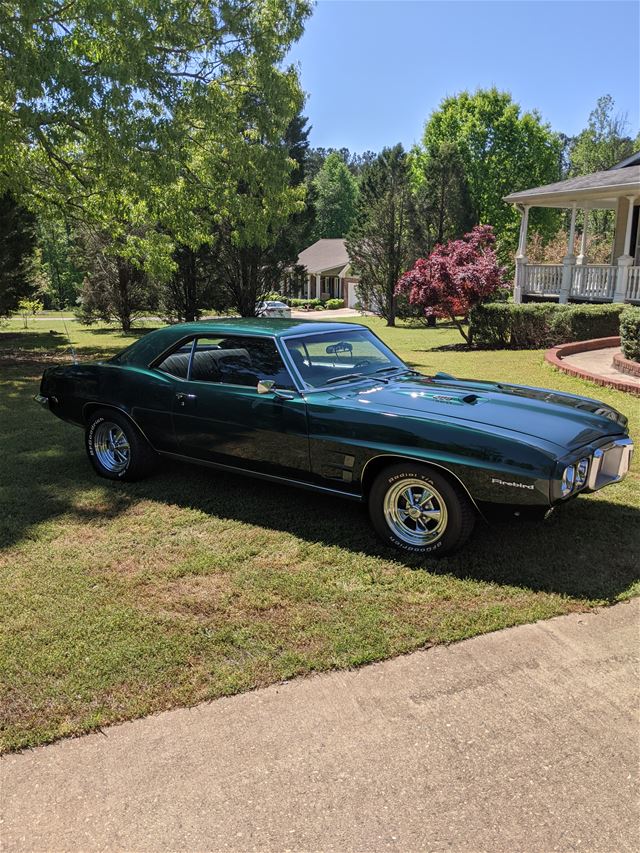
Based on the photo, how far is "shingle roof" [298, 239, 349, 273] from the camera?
52.9 metres

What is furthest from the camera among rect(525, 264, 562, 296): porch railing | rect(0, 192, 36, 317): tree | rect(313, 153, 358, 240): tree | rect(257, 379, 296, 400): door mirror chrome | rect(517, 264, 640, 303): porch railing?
rect(313, 153, 358, 240): tree

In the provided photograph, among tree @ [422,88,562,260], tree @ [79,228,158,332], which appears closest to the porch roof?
tree @ [79,228,158,332]

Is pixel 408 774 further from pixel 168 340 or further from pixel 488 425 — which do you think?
pixel 168 340

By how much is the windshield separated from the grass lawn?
1.06 metres

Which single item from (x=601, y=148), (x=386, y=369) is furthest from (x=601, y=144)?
(x=386, y=369)

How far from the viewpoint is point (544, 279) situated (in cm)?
2019

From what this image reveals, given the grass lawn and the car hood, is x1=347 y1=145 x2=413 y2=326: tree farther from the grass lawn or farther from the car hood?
the car hood

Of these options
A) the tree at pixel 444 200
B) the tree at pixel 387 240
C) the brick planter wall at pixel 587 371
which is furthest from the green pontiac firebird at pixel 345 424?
the tree at pixel 444 200

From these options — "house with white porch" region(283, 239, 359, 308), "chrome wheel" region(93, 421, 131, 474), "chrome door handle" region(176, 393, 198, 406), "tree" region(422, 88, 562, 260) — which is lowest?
"chrome wheel" region(93, 421, 131, 474)

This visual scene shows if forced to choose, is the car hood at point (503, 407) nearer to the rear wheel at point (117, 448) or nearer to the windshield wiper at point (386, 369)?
the windshield wiper at point (386, 369)

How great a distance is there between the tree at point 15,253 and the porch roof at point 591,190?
15.5m

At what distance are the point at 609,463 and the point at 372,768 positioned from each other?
2547 millimetres

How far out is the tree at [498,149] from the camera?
42281 mm

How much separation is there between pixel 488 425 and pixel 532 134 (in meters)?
45.6
